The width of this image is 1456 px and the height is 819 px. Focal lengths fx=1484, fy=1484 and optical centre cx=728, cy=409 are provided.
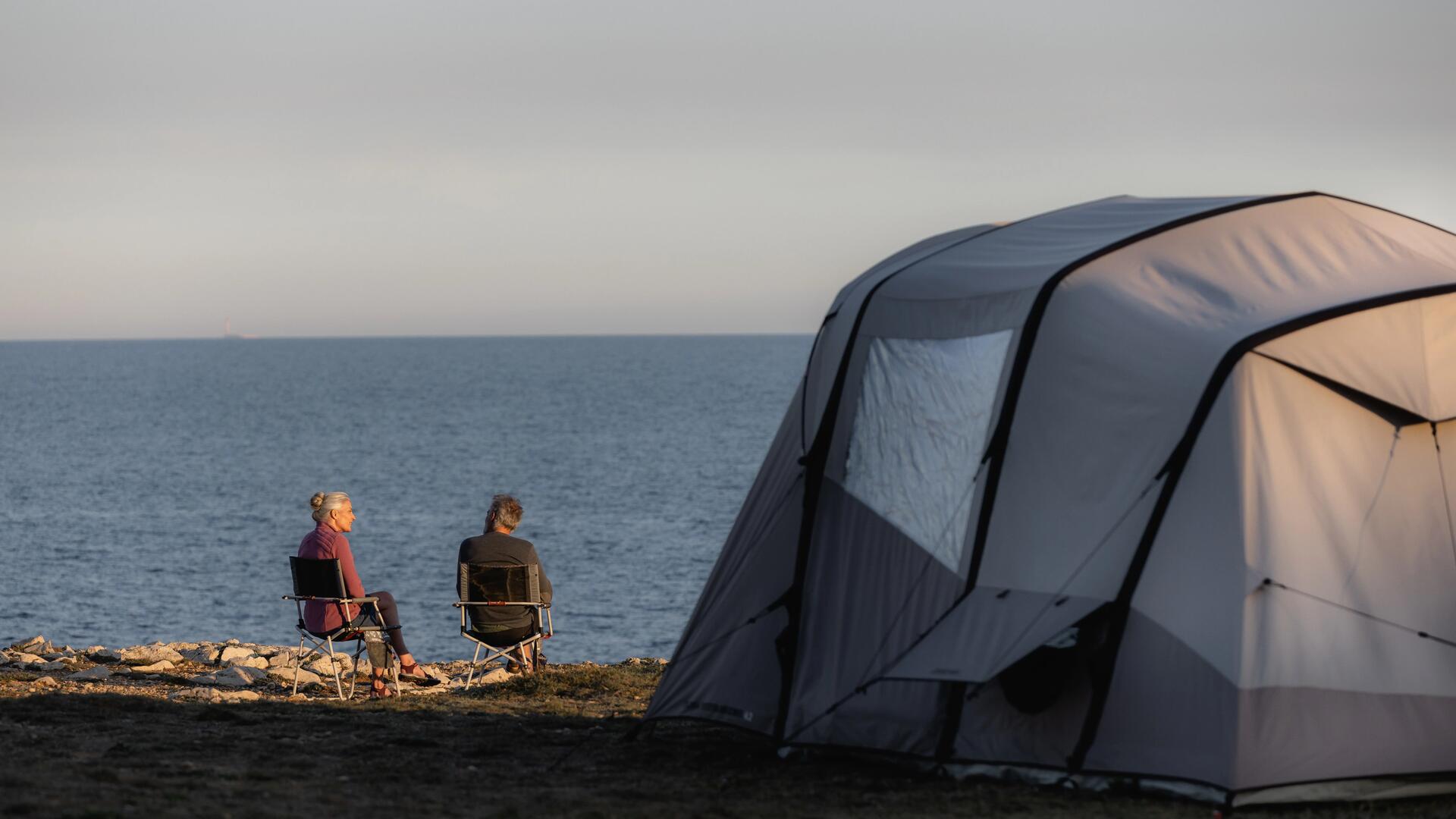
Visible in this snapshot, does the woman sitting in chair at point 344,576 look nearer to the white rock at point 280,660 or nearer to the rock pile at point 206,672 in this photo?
the rock pile at point 206,672

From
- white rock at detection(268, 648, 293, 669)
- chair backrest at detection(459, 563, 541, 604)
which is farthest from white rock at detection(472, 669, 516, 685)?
white rock at detection(268, 648, 293, 669)

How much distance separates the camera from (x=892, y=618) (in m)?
6.70

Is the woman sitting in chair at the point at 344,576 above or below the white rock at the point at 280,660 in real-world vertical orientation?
above

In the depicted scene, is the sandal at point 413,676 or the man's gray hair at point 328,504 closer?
the man's gray hair at point 328,504

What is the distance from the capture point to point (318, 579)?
9.25 meters

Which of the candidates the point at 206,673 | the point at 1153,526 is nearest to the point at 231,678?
the point at 206,673

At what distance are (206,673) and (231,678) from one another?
13.2 inches

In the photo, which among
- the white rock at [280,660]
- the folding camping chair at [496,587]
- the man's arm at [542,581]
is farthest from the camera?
the white rock at [280,660]

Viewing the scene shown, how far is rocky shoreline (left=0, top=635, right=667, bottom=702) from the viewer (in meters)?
9.32

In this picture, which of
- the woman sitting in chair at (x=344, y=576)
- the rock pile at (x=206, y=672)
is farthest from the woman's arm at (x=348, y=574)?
the rock pile at (x=206, y=672)

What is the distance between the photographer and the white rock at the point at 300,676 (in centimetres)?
1021

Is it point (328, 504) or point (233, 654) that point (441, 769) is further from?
point (233, 654)

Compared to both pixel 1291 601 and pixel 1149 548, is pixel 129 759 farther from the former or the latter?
pixel 1291 601

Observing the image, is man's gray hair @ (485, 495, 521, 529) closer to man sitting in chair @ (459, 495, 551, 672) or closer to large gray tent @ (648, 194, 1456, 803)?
man sitting in chair @ (459, 495, 551, 672)
